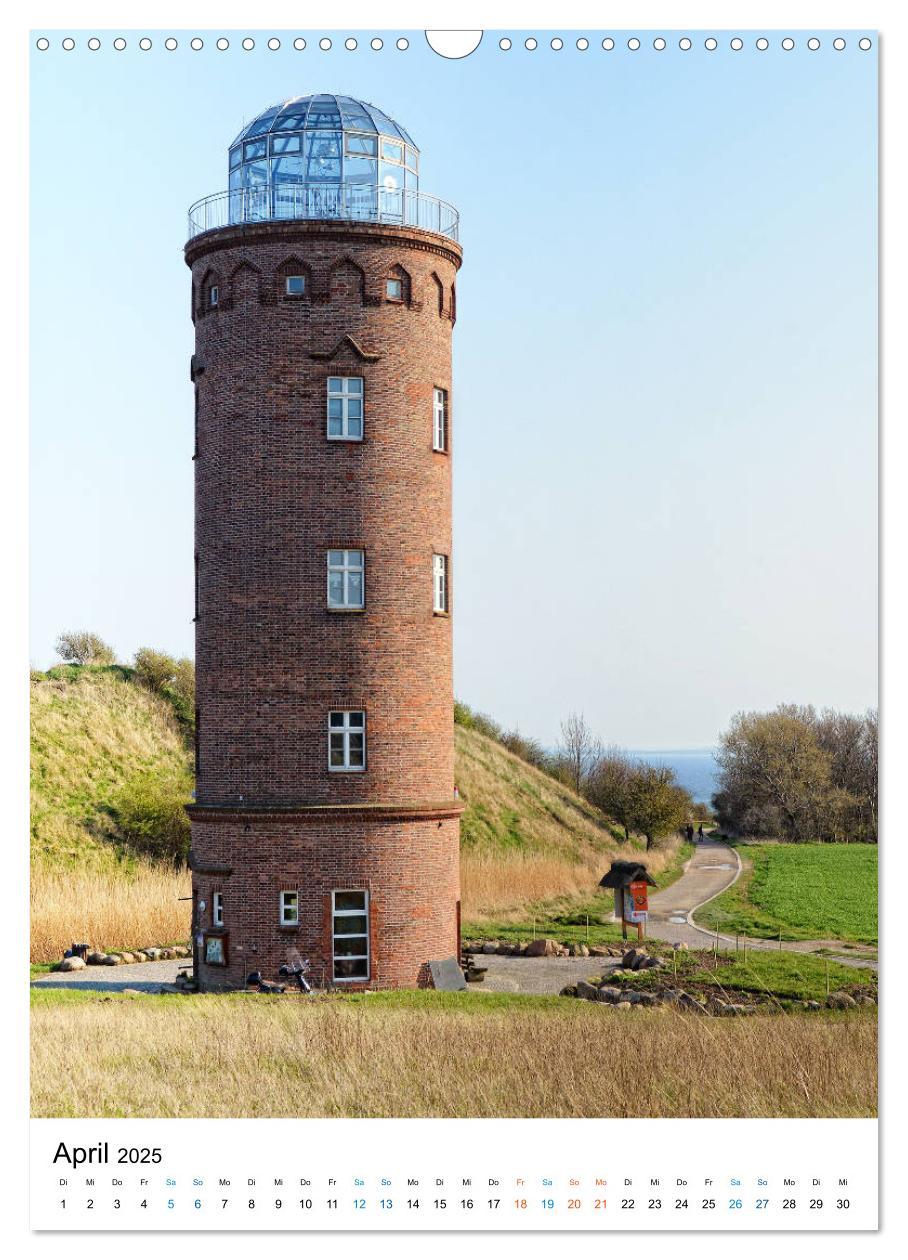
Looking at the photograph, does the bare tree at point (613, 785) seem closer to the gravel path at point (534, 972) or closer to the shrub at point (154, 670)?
the shrub at point (154, 670)

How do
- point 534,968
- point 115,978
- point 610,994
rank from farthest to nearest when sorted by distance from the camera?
point 534,968 < point 115,978 < point 610,994

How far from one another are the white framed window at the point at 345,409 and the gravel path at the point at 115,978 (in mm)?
11371

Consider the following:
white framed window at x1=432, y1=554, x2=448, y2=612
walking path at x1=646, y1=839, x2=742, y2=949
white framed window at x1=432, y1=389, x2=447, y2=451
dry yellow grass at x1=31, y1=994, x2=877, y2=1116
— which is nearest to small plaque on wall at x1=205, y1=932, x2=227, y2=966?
dry yellow grass at x1=31, y1=994, x2=877, y2=1116

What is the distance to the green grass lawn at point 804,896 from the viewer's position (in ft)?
121

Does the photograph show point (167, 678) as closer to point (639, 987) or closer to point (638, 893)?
point (638, 893)

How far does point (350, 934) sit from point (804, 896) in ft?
70.6

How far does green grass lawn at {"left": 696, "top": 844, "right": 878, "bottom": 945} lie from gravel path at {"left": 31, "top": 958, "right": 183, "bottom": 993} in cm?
1524

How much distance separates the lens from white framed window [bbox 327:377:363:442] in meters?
26.5

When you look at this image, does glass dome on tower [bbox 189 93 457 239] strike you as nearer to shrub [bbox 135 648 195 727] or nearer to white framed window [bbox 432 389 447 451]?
white framed window [bbox 432 389 447 451]

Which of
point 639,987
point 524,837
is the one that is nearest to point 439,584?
point 639,987

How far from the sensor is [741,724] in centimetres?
Result: 6856

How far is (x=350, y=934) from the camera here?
26.1 meters

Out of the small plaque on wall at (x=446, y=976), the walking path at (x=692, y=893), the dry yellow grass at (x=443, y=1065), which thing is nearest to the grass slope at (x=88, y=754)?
the walking path at (x=692, y=893)

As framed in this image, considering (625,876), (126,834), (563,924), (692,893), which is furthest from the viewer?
(692,893)
